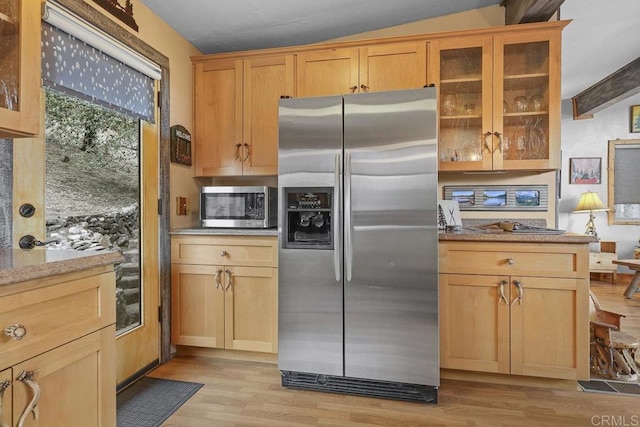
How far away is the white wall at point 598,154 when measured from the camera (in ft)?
18.5

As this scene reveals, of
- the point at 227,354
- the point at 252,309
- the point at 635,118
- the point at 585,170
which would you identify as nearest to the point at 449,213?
the point at 252,309

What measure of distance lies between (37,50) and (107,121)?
91cm

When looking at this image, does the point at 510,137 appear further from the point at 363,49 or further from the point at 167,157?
the point at 167,157

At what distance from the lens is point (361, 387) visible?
2150 mm

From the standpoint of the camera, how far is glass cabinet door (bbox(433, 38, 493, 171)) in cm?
254

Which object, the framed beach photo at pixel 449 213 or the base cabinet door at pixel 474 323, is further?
the framed beach photo at pixel 449 213

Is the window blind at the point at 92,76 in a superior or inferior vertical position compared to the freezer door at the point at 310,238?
superior

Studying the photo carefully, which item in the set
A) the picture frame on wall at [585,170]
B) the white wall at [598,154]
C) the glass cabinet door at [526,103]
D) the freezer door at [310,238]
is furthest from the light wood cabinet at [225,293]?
the picture frame on wall at [585,170]

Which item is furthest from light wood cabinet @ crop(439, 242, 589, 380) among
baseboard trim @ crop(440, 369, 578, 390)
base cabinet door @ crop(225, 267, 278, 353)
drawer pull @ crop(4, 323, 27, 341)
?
drawer pull @ crop(4, 323, 27, 341)

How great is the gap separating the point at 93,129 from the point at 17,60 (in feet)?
2.91

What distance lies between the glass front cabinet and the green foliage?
2.10m

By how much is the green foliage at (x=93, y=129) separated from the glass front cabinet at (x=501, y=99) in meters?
2.10

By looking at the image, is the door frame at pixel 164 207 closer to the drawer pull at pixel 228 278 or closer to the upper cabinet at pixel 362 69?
the drawer pull at pixel 228 278

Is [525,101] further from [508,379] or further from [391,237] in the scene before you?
[508,379]
